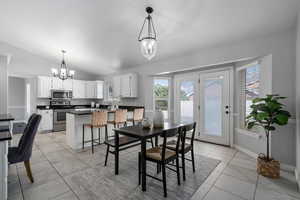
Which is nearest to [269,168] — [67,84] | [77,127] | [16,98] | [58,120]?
[77,127]

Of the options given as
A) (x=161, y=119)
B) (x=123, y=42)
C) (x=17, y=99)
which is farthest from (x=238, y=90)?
(x=17, y=99)

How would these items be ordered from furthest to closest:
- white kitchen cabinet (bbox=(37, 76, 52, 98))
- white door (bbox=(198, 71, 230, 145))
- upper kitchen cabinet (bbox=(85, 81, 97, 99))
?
1. upper kitchen cabinet (bbox=(85, 81, 97, 99))
2. white kitchen cabinet (bbox=(37, 76, 52, 98))
3. white door (bbox=(198, 71, 230, 145))

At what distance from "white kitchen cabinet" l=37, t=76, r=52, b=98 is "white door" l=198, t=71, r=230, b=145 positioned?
19.1 feet

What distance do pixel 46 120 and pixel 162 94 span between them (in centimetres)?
453

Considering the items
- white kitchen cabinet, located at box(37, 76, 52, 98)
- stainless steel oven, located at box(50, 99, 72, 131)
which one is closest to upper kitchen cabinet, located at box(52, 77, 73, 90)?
white kitchen cabinet, located at box(37, 76, 52, 98)

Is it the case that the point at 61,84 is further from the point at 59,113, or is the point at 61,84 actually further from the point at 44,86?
the point at 59,113

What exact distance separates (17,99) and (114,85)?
18.1 ft

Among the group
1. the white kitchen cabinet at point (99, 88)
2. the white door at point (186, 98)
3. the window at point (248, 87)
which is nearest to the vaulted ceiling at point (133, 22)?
the window at point (248, 87)

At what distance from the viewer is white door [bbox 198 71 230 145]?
12.5 feet

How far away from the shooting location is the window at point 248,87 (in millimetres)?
3202

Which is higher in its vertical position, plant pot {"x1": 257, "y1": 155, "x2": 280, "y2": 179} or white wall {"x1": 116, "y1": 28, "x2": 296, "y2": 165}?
white wall {"x1": 116, "y1": 28, "x2": 296, "y2": 165}

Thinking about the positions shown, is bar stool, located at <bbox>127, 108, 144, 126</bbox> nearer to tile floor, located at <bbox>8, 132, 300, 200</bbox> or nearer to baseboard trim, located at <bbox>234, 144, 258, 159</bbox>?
tile floor, located at <bbox>8, 132, 300, 200</bbox>

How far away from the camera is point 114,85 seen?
579 centimetres

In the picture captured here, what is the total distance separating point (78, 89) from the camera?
6.55m
